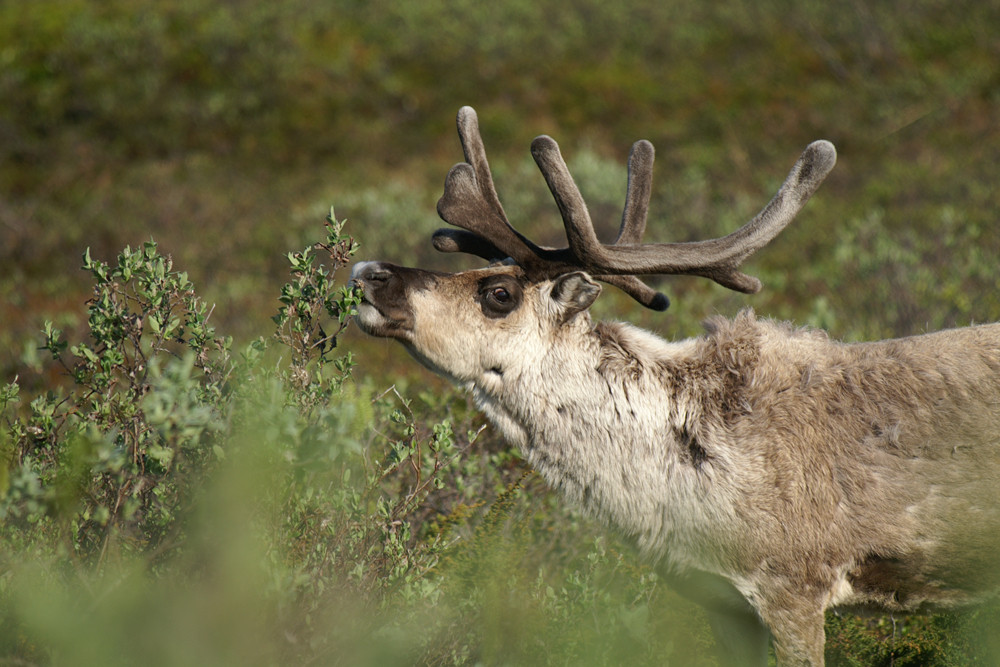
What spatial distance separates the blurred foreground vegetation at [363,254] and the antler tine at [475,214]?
27.7 inches

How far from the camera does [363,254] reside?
12.9 m

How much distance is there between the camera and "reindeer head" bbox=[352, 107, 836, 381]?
4.15 metres

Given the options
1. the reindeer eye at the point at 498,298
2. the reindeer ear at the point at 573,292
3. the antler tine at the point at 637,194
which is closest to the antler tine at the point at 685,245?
the reindeer ear at the point at 573,292

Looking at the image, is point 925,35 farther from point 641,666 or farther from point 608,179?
point 641,666

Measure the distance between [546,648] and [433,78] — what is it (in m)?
20.0

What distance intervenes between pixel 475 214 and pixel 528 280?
47cm

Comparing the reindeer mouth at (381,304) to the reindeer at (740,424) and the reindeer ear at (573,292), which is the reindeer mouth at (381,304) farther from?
the reindeer ear at (573,292)

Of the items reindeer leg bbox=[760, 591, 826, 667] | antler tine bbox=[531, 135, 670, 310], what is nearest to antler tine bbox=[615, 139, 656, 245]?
antler tine bbox=[531, 135, 670, 310]

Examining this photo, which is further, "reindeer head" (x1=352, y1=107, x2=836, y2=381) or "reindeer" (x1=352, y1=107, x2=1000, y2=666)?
"reindeer head" (x1=352, y1=107, x2=836, y2=381)

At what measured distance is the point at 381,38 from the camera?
78.0 feet

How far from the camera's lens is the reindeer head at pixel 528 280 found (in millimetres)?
4148

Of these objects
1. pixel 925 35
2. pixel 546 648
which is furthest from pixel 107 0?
pixel 546 648

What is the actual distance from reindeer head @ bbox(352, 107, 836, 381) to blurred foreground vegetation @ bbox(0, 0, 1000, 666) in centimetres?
31

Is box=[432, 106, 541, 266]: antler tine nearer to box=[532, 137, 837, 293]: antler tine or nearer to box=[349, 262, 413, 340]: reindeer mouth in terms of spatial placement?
box=[532, 137, 837, 293]: antler tine
